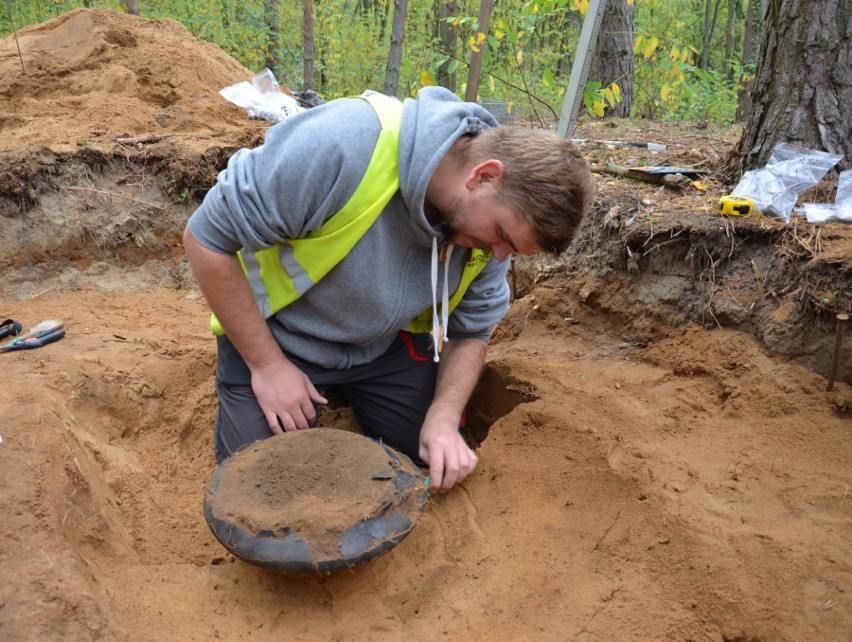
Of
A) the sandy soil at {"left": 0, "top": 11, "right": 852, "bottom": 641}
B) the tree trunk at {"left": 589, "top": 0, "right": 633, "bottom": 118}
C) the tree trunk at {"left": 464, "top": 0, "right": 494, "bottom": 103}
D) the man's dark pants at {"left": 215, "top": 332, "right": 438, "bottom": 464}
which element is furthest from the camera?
the tree trunk at {"left": 589, "top": 0, "right": 633, "bottom": 118}

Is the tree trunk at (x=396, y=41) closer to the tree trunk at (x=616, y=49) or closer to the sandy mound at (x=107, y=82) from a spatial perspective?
the tree trunk at (x=616, y=49)

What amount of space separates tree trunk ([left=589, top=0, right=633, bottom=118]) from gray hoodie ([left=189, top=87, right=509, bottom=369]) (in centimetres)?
581

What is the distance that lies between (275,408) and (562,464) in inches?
39.7

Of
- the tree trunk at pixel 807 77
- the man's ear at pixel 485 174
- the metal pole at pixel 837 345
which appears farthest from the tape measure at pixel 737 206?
the man's ear at pixel 485 174

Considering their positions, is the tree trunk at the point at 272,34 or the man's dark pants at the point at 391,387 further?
the tree trunk at the point at 272,34

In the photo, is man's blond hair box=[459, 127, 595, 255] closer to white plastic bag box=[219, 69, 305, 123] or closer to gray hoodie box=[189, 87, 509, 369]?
gray hoodie box=[189, 87, 509, 369]

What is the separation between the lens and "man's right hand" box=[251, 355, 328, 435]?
220 cm

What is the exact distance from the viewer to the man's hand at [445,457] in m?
2.10

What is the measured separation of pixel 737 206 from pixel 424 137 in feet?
5.53

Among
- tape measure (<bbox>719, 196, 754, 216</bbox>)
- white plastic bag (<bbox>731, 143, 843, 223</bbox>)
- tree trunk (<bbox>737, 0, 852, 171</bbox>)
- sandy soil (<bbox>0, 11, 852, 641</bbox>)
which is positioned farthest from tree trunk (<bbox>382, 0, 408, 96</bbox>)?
tape measure (<bbox>719, 196, 754, 216</bbox>)

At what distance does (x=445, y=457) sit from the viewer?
6.97 feet

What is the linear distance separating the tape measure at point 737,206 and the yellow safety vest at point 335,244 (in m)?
1.25

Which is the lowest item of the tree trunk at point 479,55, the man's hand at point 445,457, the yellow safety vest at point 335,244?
the man's hand at point 445,457

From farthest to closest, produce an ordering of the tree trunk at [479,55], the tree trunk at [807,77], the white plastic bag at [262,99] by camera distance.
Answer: the white plastic bag at [262,99], the tree trunk at [479,55], the tree trunk at [807,77]
